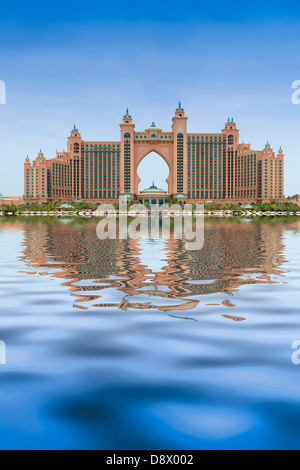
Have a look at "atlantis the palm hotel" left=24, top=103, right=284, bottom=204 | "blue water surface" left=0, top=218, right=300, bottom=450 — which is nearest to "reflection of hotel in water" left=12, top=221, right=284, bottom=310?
"blue water surface" left=0, top=218, right=300, bottom=450

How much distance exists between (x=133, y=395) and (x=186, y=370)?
1020 mm

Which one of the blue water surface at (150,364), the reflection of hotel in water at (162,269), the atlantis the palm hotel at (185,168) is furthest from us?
the atlantis the palm hotel at (185,168)

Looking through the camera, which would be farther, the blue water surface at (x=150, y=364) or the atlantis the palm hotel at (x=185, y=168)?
the atlantis the palm hotel at (x=185, y=168)

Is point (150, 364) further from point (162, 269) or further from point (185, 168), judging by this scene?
point (185, 168)

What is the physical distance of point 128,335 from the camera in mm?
7637

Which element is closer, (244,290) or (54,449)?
(54,449)

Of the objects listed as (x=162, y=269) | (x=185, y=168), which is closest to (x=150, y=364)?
(x=162, y=269)

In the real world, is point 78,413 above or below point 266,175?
below

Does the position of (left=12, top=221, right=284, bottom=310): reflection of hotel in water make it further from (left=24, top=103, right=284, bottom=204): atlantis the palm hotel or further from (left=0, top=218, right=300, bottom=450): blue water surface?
(left=24, top=103, right=284, bottom=204): atlantis the palm hotel

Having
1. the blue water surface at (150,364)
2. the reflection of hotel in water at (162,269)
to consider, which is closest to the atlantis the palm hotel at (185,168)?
the reflection of hotel in water at (162,269)

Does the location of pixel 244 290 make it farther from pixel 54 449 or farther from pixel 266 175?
pixel 266 175

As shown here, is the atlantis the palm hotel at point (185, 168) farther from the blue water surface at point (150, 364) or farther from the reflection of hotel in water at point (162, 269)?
the blue water surface at point (150, 364)
